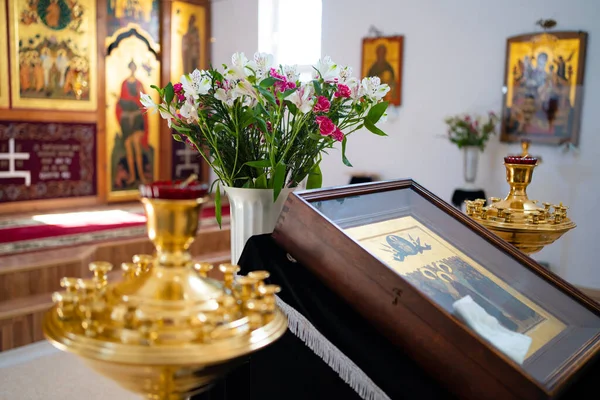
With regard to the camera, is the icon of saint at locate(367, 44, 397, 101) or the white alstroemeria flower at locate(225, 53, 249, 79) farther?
the icon of saint at locate(367, 44, 397, 101)

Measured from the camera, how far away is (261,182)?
1499 millimetres

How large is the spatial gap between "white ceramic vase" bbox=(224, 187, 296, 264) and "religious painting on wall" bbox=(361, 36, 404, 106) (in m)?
5.19

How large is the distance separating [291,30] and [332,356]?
23.5ft

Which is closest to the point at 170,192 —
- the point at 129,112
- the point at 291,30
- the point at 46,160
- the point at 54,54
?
the point at 46,160

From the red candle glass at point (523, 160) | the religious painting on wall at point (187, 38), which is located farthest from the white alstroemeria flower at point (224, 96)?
the religious painting on wall at point (187, 38)

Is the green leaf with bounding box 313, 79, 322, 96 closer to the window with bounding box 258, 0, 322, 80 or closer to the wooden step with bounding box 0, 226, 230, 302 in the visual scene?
the wooden step with bounding box 0, 226, 230, 302

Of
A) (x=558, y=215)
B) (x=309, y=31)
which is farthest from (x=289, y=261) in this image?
(x=309, y=31)

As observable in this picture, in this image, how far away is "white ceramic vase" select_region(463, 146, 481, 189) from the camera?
579 cm

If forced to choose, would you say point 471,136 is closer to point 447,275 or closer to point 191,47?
point 191,47

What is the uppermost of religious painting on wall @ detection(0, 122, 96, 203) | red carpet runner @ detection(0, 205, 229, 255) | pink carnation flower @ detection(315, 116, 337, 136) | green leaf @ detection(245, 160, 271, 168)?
pink carnation flower @ detection(315, 116, 337, 136)

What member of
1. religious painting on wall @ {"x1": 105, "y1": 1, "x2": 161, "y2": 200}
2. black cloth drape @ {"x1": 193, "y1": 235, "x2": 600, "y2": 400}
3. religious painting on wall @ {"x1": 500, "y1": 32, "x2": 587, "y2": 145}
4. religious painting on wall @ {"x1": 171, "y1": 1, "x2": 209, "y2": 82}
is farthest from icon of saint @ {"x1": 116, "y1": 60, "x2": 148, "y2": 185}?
black cloth drape @ {"x1": 193, "y1": 235, "x2": 600, "y2": 400}

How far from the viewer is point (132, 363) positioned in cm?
72

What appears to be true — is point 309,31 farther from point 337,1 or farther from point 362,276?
point 362,276

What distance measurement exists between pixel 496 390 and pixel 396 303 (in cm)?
22
